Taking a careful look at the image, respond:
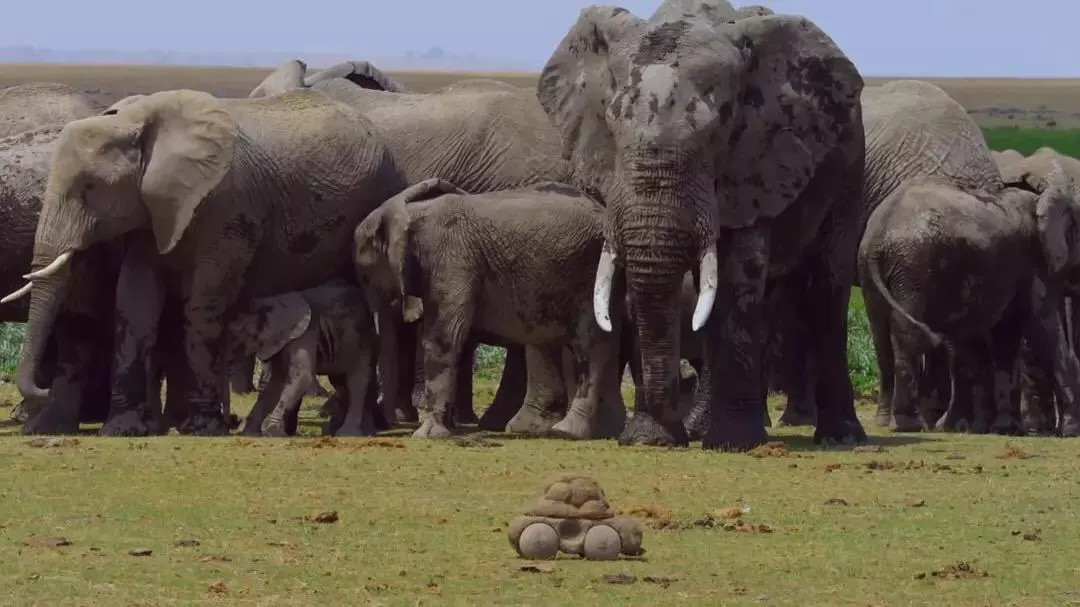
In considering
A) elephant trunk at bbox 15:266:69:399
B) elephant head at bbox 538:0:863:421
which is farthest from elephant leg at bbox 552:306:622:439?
elephant trunk at bbox 15:266:69:399

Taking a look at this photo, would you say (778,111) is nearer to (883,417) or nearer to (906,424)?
(906,424)

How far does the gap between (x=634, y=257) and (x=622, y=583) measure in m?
5.05

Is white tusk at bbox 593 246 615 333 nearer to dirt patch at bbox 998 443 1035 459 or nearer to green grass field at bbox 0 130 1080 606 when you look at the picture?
green grass field at bbox 0 130 1080 606

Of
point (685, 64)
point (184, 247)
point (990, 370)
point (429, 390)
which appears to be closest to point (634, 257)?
point (685, 64)

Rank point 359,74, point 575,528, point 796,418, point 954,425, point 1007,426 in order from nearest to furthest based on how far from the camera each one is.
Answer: point 575,528 < point 1007,426 < point 954,425 < point 796,418 < point 359,74

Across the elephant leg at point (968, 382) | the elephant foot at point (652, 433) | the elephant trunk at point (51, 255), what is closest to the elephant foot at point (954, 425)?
the elephant leg at point (968, 382)

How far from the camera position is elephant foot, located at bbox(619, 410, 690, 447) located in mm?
15195

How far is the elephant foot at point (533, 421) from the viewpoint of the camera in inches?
661

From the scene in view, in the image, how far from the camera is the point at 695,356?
18609 millimetres

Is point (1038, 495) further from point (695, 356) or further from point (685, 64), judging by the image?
point (695, 356)

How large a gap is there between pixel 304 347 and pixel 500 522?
5133 millimetres

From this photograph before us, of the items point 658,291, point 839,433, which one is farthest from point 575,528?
point 839,433

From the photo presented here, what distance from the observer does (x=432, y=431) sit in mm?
16094

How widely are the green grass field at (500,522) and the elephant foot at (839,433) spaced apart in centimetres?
18
